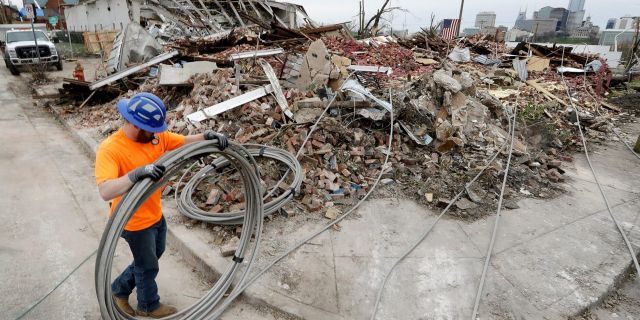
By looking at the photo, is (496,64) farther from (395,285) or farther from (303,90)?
(395,285)

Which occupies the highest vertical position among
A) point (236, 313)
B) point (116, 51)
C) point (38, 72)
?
point (116, 51)

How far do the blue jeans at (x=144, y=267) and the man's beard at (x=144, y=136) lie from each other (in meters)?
0.67

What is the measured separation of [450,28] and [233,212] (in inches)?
650

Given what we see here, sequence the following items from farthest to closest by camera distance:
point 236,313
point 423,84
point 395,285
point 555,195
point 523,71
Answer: point 523,71 → point 423,84 → point 555,195 → point 395,285 → point 236,313

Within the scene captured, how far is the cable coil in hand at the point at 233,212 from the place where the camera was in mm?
3951

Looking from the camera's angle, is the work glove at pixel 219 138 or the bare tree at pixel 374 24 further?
the bare tree at pixel 374 24

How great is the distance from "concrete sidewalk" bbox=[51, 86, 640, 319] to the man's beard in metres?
1.58

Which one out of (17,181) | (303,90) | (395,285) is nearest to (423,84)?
(303,90)

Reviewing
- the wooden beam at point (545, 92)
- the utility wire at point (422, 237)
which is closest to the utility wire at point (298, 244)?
the utility wire at point (422, 237)

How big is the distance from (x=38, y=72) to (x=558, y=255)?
16245 millimetres

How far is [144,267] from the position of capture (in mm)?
2688

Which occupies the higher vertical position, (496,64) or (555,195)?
(496,64)

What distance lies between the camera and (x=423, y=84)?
6957mm

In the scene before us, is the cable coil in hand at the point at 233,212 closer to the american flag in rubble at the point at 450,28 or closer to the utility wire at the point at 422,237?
the utility wire at the point at 422,237
